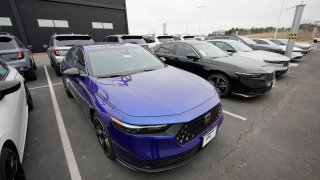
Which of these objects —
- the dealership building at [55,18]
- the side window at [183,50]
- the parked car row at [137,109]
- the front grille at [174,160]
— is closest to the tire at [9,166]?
the parked car row at [137,109]

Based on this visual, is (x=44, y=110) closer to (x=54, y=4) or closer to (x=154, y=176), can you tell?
(x=154, y=176)

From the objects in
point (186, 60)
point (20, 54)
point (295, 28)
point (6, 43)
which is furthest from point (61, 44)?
point (295, 28)

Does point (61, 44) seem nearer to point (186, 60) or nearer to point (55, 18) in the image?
point (186, 60)

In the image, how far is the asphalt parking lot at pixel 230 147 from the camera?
2227mm

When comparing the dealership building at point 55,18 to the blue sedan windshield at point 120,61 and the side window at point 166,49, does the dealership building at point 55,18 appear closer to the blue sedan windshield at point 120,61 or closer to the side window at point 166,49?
the side window at point 166,49

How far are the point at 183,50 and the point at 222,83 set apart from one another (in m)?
1.67

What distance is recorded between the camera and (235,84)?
432 cm

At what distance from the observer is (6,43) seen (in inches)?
222

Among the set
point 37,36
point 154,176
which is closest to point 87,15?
point 37,36

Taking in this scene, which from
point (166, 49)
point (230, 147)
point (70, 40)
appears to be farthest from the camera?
point (70, 40)

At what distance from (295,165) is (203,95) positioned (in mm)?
1609

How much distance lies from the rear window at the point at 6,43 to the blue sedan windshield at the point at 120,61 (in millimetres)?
4412

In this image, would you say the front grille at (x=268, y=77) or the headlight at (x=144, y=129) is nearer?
the headlight at (x=144, y=129)

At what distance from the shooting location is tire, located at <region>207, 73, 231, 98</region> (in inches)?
176
